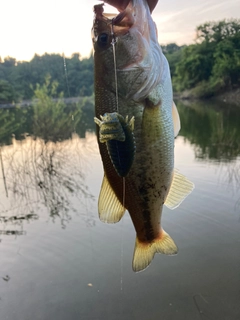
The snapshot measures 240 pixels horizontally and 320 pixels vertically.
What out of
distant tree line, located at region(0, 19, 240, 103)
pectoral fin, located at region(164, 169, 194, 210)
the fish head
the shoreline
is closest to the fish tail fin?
pectoral fin, located at region(164, 169, 194, 210)

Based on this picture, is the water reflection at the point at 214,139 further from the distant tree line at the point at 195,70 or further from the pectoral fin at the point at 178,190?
the distant tree line at the point at 195,70

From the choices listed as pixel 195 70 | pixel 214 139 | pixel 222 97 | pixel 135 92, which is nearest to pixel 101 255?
pixel 135 92

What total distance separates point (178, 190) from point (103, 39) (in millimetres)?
955

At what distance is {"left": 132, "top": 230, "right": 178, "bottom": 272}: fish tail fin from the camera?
1.99 meters

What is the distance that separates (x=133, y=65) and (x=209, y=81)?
5581 cm

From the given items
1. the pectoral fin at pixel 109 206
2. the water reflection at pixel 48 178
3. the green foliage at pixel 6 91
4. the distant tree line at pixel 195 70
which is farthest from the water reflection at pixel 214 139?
the green foliage at pixel 6 91

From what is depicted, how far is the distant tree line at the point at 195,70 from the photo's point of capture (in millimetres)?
35688

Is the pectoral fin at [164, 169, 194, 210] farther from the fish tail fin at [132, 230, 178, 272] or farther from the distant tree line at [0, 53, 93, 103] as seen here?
the distant tree line at [0, 53, 93, 103]

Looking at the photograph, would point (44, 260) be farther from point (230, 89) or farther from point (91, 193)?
point (230, 89)

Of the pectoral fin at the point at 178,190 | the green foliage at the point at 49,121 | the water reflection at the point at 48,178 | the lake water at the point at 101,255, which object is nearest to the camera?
the pectoral fin at the point at 178,190

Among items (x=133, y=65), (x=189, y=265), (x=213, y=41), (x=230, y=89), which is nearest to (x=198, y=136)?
(x=189, y=265)

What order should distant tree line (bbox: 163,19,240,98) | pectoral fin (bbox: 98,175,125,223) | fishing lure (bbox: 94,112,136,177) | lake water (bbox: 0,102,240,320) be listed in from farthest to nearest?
distant tree line (bbox: 163,19,240,98) < lake water (bbox: 0,102,240,320) < pectoral fin (bbox: 98,175,125,223) < fishing lure (bbox: 94,112,136,177)

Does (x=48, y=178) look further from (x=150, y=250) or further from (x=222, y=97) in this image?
(x=222, y=97)

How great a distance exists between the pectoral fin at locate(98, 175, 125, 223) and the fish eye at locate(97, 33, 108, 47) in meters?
0.74
